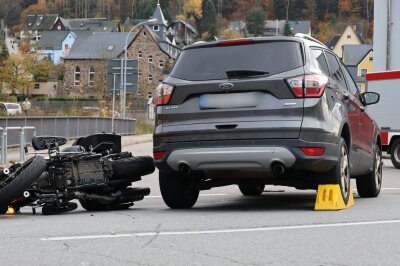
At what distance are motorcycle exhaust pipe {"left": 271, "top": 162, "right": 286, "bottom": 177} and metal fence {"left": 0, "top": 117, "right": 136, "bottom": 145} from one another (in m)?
14.8

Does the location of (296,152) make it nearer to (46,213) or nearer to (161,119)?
(161,119)

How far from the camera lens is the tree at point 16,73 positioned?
100m

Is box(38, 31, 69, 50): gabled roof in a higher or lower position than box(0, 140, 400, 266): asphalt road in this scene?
higher

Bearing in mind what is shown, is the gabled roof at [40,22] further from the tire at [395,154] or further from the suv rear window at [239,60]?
the suv rear window at [239,60]

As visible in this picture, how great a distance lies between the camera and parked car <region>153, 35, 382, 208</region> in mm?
8562

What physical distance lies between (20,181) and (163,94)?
179cm

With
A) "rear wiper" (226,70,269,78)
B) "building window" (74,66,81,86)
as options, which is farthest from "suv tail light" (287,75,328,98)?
"building window" (74,66,81,86)

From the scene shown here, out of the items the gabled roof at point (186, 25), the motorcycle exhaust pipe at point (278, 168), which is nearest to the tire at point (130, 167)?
the motorcycle exhaust pipe at point (278, 168)

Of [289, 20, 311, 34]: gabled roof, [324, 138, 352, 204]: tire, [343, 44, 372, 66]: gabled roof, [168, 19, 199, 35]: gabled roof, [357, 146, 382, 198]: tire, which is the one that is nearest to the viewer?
[324, 138, 352, 204]: tire

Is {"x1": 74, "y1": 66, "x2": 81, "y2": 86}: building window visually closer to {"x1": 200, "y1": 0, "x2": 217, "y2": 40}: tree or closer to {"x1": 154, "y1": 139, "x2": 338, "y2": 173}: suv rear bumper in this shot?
{"x1": 200, "y1": 0, "x2": 217, "y2": 40}: tree

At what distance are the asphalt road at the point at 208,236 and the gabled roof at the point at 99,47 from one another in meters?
108

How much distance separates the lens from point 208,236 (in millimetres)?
6992

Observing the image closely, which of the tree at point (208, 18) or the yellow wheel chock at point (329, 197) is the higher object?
the tree at point (208, 18)

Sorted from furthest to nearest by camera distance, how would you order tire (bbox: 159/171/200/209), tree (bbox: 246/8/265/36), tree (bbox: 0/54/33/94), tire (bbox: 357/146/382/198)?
Result: 1. tree (bbox: 246/8/265/36)
2. tree (bbox: 0/54/33/94)
3. tire (bbox: 357/146/382/198)
4. tire (bbox: 159/171/200/209)
